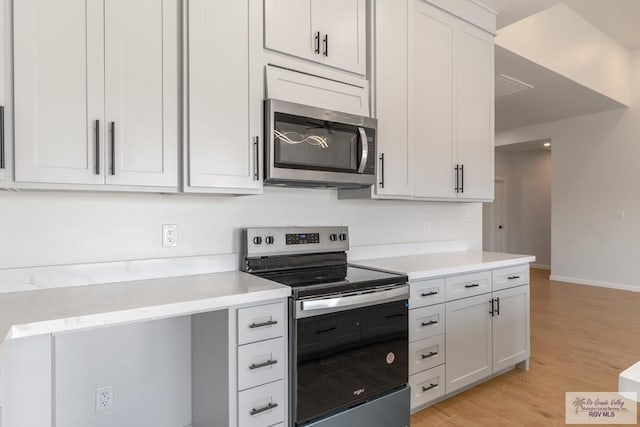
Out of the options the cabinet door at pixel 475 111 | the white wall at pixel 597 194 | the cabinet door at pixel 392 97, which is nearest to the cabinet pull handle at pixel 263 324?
the cabinet door at pixel 392 97

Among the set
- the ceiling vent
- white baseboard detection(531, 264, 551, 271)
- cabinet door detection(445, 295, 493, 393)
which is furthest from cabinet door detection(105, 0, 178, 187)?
white baseboard detection(531, 264, 551, 271)

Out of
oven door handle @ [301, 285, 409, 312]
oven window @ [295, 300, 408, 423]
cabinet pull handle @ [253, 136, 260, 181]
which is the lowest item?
oven window @ [295, 300, 408, 423]

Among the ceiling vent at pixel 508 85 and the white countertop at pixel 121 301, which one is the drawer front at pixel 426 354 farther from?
the ceiling vent at pixel 508 85

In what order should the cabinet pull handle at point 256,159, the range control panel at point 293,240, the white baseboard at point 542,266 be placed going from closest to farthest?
the cabinet pull handle at point 256,159 < the range control panel at point 293,240 < the white baseboard at point 542,266

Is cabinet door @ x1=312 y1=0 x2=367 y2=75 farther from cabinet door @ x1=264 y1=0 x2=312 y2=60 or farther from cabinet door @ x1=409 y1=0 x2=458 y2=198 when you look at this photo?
cabinet door @ x1=409 y1=0 x2=458 y2=198

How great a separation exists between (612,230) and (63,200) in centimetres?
702

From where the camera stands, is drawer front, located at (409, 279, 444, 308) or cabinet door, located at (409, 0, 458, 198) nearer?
drawer front, located at (409, 279, 444, 308)

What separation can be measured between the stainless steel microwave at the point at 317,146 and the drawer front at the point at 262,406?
3.27 feet

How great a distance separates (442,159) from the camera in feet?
9.29

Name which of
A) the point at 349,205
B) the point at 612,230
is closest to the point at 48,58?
the point at 349,205

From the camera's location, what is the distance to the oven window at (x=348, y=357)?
173 centimetres

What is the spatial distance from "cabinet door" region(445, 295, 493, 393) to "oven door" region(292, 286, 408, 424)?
454 millimetres

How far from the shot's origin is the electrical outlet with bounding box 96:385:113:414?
5.93ft

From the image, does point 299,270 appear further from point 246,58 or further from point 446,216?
point 446,216
